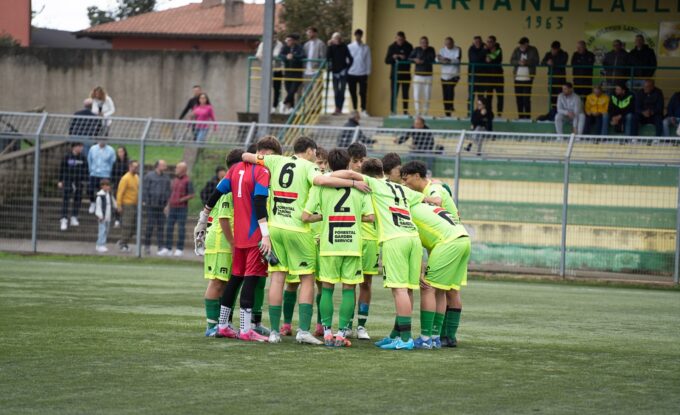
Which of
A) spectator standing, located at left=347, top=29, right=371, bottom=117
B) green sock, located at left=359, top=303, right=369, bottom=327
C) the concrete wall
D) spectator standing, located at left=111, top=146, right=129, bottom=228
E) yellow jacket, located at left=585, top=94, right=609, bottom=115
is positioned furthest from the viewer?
the concrete wall

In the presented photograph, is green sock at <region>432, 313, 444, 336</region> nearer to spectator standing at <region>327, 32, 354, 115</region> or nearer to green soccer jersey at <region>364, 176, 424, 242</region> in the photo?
green soccer jersey at <region>364, 176, 424, 242</region>

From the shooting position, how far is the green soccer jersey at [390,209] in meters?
9.95

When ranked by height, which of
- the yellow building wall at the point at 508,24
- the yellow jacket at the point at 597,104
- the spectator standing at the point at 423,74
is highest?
the yellow building wall at the point at 508,24

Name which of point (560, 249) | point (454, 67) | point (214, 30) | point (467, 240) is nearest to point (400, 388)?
point (467, 240)

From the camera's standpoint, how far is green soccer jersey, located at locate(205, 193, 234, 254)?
414 inches

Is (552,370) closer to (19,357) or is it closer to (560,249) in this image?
(19,357)

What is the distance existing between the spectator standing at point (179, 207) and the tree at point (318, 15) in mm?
27445

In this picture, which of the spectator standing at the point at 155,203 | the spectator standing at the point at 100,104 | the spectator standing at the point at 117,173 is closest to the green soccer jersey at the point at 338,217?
→ the spectator standing at the point at 155,203

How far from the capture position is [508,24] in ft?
98.1

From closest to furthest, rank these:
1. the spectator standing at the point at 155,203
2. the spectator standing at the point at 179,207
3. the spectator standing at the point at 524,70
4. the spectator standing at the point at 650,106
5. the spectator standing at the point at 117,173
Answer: the spectator standing at the point at 179,207 < the spectator standing at the point at 155,203 < the spectator standing at the point at 117,173 < the spectator standing at the point at 650,106 < the spectator standing at the point at 524,70

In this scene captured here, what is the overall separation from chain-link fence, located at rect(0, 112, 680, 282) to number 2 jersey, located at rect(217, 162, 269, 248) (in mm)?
11003

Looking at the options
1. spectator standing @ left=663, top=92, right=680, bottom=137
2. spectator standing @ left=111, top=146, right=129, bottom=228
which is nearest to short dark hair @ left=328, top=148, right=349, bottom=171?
spectator standing @ left=111, top=146, right=129, bottom=228

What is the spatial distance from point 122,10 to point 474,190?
199 ft

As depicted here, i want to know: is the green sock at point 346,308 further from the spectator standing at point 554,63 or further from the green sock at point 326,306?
the spectator standing at point 554,63
